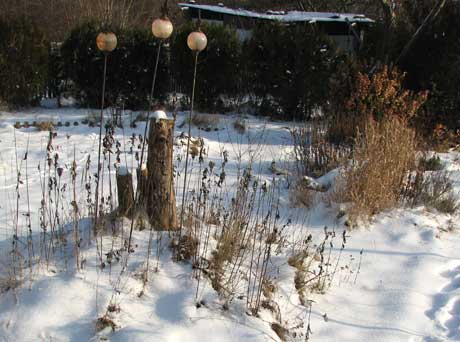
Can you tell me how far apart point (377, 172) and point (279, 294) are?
1865mm

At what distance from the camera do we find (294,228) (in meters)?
4.21

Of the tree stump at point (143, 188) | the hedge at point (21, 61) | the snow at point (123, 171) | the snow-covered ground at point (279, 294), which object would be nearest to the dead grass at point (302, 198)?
the snow-covered ground at point (279, 294)

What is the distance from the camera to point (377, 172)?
14.8ft

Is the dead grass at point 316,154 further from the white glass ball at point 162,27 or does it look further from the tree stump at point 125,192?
the white glass ball at point 162,27

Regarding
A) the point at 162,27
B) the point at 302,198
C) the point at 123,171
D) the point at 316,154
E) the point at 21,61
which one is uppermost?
the point at 162,27

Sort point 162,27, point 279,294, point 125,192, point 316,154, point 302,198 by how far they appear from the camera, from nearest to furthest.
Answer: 1. point 162,27
2. point 279,294
3. point 125,192
4. point 302,198
5. point 316,154

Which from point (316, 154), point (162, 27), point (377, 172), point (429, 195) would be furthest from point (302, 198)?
point (162, 27)

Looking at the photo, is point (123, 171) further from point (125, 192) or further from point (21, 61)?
point (21, 61)

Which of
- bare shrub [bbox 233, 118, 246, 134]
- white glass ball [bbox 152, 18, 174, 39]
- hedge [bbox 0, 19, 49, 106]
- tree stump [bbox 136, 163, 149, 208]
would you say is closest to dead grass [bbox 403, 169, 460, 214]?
tree stump [bbox 136, 163, 149, 208]

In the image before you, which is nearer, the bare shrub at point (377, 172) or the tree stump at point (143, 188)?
the tree stump at point (143, 188)

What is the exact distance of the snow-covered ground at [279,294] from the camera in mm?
2617

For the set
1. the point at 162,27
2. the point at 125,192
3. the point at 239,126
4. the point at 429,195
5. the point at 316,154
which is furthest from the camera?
the point at 239,126

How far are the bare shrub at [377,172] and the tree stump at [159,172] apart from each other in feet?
6.03

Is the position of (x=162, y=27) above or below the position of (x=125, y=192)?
above
